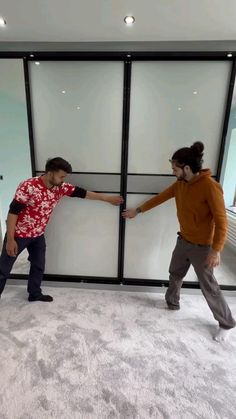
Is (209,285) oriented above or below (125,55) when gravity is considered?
below

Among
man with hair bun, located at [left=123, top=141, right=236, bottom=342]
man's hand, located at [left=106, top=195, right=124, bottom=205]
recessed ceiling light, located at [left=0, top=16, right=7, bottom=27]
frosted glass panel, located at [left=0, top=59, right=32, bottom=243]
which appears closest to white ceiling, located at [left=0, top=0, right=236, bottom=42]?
recessed ceiling light, located at [left=0, top=16, right=7, bottom=27]

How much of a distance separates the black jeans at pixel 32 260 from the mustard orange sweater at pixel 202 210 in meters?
1.22

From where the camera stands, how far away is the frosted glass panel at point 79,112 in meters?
1.89

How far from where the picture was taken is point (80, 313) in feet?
6.46

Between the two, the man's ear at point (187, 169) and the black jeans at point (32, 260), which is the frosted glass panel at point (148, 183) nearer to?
the man's ear at point (187, 169)

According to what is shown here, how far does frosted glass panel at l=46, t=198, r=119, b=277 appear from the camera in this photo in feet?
7.14

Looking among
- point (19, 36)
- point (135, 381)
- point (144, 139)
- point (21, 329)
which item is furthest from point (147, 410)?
point (19, 36)

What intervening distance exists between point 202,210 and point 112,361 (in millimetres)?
1210

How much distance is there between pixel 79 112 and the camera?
1.96 meters

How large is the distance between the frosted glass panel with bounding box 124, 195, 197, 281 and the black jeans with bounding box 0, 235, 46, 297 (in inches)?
31.8

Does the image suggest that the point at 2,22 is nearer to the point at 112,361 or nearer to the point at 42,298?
the point at 42,298

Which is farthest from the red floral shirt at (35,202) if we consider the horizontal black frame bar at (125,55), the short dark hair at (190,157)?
the horizontal black frame bar at (125,55)

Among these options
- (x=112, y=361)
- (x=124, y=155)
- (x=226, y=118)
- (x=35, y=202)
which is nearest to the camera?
(x=112, y=361)

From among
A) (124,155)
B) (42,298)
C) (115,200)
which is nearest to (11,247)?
(42,298)
